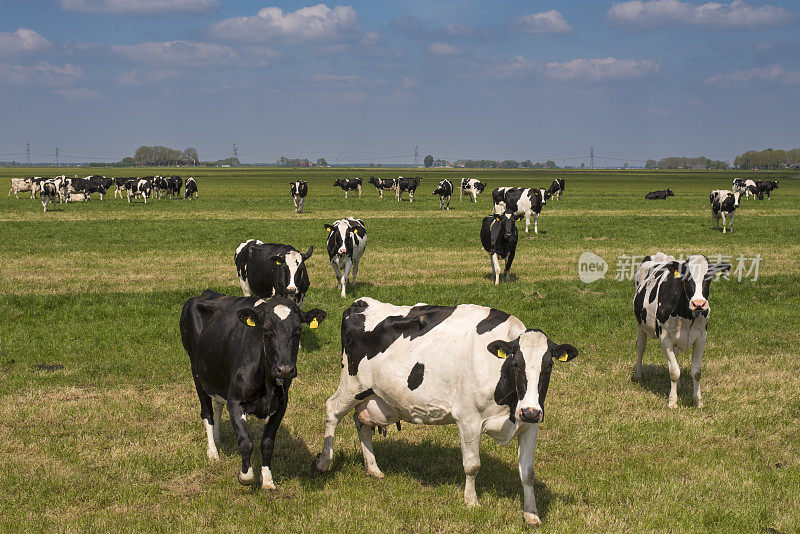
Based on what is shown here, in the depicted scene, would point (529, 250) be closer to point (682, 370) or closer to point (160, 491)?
point (682, 370)

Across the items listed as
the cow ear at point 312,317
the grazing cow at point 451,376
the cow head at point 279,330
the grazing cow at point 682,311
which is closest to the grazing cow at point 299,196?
the grazing cow at point 682,311

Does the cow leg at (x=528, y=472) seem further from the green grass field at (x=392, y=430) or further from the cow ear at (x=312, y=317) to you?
the cow ear at (x=312, y=317)

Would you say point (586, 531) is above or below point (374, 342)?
below

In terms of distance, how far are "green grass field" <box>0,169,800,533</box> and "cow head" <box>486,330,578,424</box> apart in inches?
51.6

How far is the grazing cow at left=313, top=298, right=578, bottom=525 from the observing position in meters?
6.21

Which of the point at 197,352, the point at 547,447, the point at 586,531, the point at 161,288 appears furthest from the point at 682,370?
the point at 161,288

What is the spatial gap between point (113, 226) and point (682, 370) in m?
28.7

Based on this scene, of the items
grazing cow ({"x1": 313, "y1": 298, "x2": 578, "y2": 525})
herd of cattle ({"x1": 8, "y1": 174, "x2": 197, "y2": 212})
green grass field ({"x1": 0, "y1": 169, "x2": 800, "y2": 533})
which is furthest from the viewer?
herd of cattle ({"x1": 8, "y1": 174, "x2": 197, "y2": 212})

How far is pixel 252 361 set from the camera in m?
6.94

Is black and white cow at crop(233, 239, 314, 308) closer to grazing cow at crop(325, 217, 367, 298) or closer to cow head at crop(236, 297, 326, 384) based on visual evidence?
grazing cow at crop(325, 217, 367, 298)

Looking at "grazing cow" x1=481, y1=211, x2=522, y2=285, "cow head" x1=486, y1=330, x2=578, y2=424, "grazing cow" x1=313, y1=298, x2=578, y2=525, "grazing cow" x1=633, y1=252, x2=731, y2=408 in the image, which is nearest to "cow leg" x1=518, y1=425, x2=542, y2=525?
"grazing cow" x1=313, y1=298, x2=578, y2=525

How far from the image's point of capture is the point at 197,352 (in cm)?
782

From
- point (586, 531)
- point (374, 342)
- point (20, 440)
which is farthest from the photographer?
point (20, 440)

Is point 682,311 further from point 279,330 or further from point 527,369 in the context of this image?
point 279,330
